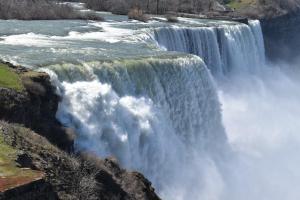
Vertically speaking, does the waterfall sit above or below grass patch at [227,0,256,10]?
above

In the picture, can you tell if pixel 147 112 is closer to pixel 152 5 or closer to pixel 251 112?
pixel 251 112

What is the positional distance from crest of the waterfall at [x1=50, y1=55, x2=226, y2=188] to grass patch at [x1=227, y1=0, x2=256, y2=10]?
51.7m

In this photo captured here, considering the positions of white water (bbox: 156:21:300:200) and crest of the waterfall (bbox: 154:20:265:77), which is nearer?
white water (bbox: 156:21:300:200)

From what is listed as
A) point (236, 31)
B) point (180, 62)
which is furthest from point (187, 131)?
point (236, 31)

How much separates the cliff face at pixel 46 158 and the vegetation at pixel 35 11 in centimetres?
2464

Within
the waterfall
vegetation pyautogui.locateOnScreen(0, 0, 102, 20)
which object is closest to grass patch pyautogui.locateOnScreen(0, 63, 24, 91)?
the waterfall

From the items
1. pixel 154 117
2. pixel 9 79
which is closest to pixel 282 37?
pixel 154 117

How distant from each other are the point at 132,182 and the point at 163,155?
21.8 feet

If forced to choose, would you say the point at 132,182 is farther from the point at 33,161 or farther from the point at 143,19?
the point at 143,19

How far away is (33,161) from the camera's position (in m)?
12.1

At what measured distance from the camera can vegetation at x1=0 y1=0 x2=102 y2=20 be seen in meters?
42.4

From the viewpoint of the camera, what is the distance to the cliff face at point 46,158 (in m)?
11.4

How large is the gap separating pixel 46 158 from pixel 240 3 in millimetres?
71122

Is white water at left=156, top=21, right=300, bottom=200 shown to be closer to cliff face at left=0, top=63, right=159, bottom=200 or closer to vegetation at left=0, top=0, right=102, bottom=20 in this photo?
cliff face at left=0, top=63, right=159, bottom=200
